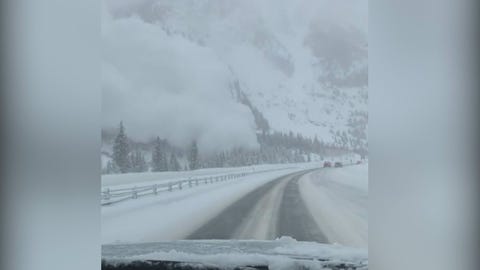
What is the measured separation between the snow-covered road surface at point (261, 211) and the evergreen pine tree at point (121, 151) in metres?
0.18

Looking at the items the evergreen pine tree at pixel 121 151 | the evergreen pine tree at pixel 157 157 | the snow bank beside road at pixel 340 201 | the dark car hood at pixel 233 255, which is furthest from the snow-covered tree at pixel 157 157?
the snow bank beside road at pixel 340 201

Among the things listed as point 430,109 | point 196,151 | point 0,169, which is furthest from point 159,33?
point 430,109

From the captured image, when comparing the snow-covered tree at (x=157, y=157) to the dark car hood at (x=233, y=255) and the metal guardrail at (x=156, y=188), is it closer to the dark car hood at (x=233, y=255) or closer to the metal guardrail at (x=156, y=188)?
the metal guardrail at (x=156, y=188)

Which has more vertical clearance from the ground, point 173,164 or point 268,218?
point 173,164

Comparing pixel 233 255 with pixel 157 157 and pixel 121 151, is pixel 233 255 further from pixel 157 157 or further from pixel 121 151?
pixel 121 151

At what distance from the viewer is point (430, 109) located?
1.85 meters

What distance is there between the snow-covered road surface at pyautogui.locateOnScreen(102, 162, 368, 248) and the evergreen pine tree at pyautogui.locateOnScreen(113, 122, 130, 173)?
177 mm

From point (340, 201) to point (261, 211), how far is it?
0.38m

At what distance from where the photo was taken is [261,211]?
2.09m

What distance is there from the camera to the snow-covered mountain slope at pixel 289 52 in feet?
6.83

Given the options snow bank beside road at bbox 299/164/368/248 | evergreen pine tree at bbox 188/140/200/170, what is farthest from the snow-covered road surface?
evergreen pine tree at bbox 188/140/200/170

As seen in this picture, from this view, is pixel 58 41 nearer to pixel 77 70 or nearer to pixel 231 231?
pixel 77 70

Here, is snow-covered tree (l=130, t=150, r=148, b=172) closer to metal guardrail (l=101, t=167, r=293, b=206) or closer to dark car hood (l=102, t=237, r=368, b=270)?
metal guardrail (l=101, t=167, r=293, b=206)

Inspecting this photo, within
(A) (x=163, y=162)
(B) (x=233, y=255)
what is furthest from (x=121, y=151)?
(B) (x=233, y=255)
